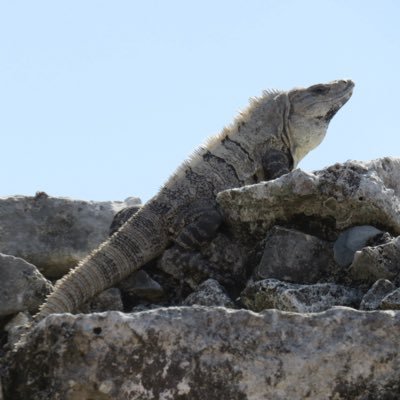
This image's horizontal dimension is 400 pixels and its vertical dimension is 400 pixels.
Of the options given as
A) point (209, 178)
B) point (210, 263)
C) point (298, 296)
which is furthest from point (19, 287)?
point (209, 178)

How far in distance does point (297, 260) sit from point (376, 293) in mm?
974

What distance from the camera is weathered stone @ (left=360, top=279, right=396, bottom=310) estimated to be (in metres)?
5.72

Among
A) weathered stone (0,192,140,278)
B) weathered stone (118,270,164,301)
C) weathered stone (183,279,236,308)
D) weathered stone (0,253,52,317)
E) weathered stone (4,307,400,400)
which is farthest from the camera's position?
weathered stone (0,192,140,278)

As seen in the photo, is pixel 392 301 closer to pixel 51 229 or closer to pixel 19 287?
pixel 19 287

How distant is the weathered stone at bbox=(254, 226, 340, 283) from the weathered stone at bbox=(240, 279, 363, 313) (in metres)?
0.34

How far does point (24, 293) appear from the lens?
269 inches

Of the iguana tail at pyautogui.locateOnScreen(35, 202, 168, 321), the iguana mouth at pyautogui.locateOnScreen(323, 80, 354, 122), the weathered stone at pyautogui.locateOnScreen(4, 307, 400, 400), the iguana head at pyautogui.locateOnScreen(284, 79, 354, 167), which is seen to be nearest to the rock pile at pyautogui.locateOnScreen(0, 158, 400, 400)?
the weathered stone at pyautogui.locateOnScreen(4, 307, 400, 400)

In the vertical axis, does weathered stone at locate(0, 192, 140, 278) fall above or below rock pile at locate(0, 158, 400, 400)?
above

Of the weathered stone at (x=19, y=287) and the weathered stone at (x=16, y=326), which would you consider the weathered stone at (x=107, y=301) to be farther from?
the weathered stone at (x=16, y=326)

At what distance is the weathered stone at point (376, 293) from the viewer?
572 cm

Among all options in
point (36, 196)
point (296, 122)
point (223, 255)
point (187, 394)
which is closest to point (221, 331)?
point (187, 394)

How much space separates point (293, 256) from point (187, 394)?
9.45ft

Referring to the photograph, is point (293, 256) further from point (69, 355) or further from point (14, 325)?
point (69, 355)

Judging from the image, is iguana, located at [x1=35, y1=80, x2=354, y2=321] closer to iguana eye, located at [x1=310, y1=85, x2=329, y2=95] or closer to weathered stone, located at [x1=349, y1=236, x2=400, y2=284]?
iguana eye, located at [x1=310, y1=85, x2=329, y2=95]
